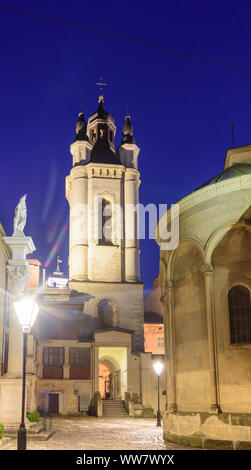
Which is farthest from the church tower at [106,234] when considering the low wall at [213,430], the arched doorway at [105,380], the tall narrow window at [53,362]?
the low wall at [213,430]

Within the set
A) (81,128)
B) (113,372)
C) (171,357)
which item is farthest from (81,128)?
(171,357)

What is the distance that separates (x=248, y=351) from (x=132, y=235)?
132 feet

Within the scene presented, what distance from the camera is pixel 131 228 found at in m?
58.1

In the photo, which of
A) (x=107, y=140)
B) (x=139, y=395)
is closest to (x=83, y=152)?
(x=107, y=140)

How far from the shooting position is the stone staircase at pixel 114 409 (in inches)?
1722

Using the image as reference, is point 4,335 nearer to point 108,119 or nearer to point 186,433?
point 186,433

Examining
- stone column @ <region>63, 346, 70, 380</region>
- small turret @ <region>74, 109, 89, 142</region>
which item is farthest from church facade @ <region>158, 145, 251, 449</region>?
small turret @ <region>74, 109, 89, 142</region>

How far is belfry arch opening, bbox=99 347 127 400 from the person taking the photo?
163 feet

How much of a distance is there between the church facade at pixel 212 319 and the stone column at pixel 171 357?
38mm

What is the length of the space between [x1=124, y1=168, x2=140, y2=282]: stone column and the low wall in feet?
122

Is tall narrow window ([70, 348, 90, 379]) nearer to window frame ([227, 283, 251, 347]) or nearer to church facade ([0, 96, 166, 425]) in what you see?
church facade ([0, 96, 166, 425])

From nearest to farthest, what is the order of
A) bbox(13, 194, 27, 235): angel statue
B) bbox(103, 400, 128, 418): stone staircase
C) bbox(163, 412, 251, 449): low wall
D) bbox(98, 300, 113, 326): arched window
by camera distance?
bbox(163, 412, 251, 449): low wall < bbox(13, 194, 27, 235): angel statue < bbox(103, 400, 128, 418): stone staircase < bbox(98, 300, 113, 326): arched window

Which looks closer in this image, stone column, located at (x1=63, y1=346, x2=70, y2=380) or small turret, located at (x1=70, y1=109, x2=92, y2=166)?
stone column, located at (x1=63, y1=346, x2=70, y2=380)

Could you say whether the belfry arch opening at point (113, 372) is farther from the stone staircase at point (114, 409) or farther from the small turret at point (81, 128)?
the small turret at point (81, 128)
